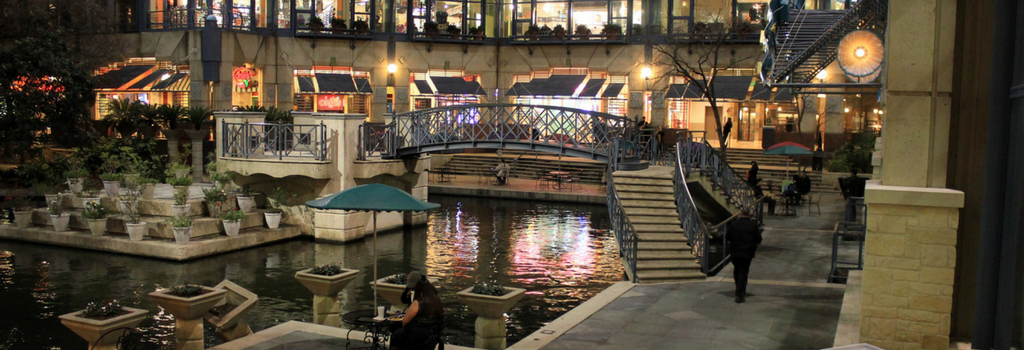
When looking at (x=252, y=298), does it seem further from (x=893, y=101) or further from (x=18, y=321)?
(x=893, y=101)

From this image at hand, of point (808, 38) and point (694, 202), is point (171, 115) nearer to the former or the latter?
point (694, 202)

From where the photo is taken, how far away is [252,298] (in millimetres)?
11297

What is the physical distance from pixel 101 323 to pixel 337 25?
29.8 meters

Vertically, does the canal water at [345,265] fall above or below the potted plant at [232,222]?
below

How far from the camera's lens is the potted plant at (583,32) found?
3912cm

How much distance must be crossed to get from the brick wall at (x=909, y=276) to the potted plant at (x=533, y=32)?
3200cm

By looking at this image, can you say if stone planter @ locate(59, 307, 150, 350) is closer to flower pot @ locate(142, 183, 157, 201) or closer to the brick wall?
the brick wall

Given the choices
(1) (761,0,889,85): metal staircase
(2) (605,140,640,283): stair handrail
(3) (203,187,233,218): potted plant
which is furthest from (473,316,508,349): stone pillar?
(3) (203,187,233,218): potted plant

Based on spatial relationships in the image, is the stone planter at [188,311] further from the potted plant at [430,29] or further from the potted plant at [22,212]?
the potted plant at [430,29]

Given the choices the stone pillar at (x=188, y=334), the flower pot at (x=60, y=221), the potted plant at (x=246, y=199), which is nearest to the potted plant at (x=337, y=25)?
the potted plant at (x=246, y=199)

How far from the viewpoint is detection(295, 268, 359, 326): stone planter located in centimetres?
1201

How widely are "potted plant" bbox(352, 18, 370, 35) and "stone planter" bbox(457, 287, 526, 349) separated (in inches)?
1130

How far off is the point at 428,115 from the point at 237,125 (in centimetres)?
477

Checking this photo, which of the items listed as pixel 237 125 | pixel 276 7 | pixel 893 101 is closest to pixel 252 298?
pixel 893 101
